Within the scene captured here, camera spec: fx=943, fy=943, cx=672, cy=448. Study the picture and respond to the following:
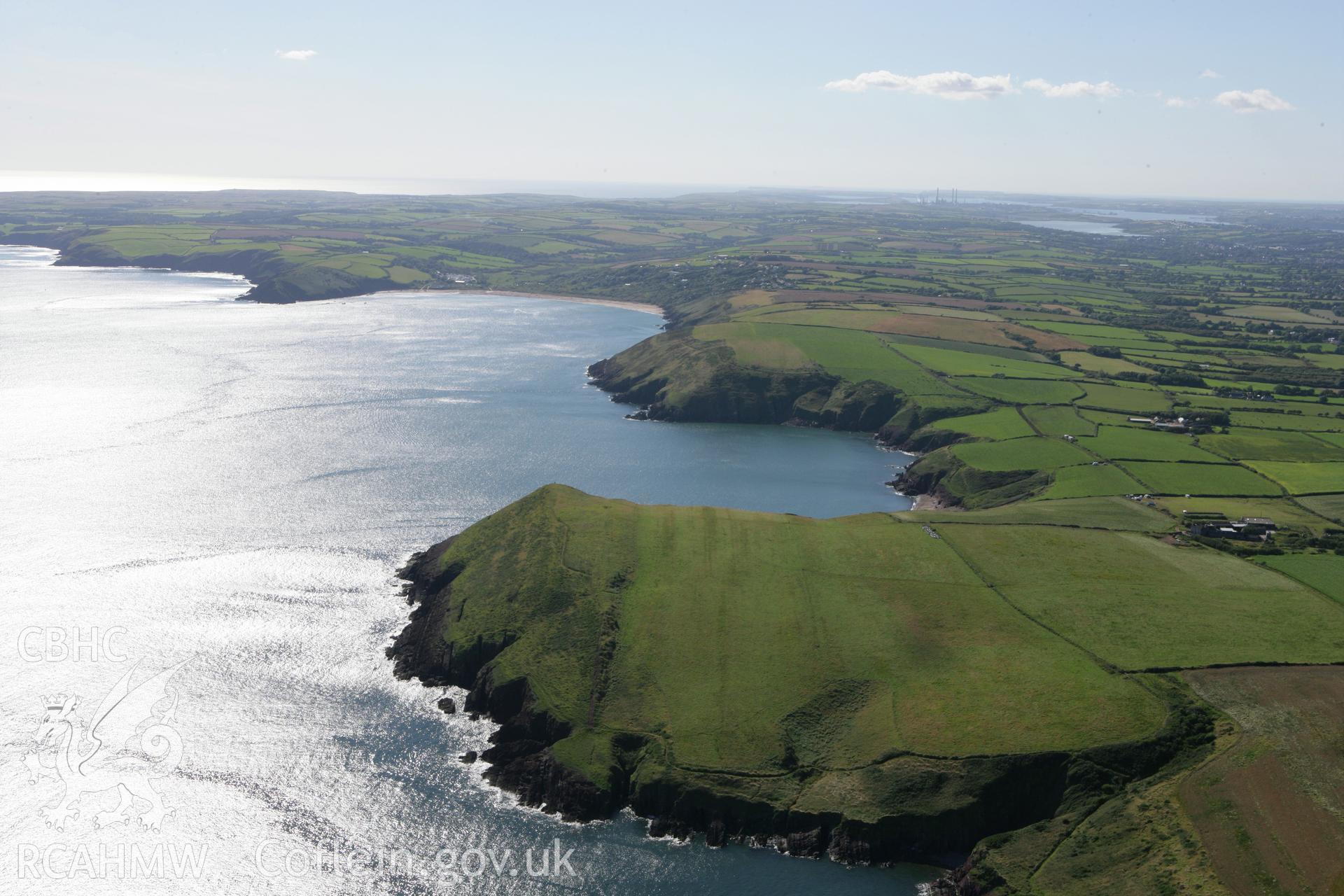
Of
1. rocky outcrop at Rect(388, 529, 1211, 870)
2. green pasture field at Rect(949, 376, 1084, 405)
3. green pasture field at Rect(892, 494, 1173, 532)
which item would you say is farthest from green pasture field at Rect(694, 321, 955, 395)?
rocky outcrop at Rect(388, 529, 1211, 870)

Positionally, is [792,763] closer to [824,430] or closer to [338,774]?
[338,774]

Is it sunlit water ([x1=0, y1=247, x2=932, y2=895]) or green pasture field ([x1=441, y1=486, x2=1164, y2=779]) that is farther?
green pasture field ([x1=441, y1=486, x2=1164, y2=779])

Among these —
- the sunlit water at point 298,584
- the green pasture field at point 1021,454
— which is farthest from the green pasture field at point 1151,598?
the green pasture field at point 1021,454

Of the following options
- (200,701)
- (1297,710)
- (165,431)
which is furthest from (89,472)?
(1297,710)

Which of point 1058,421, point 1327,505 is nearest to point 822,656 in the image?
point 1327,505

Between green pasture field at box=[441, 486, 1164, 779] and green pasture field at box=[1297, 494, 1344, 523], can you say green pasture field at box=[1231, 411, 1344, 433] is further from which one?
green pasture field at box=[441, 486, 1164, 779]

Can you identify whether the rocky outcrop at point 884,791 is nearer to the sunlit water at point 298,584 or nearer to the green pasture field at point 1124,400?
the sunlit water at point 298,584
